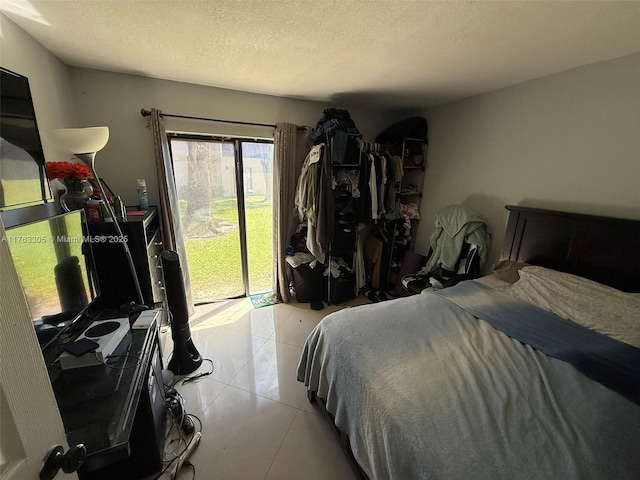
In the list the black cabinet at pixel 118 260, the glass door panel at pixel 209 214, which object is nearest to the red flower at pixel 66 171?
the black cabinet at pixel 118 260

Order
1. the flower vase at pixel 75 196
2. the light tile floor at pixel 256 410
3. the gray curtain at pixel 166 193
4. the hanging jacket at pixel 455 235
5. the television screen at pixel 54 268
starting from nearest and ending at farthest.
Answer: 1. the television screen at pixel 54 268
2. the light tile floor at pixel 256 410
3. the flower vase at pixel 75 196
4. the gray curtain at pixel 166 193
5. the hanging jacket at pixel 455 235

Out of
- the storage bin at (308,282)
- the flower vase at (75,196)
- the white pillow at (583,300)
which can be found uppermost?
the flower vase at (75,196)

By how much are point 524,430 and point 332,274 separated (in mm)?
2070

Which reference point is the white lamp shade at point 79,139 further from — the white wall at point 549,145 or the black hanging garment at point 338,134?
the white wall at point 549,145

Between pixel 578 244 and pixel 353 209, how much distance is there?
185 centimetres

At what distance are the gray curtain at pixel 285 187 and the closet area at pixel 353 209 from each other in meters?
0.10

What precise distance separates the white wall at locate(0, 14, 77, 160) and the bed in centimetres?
215

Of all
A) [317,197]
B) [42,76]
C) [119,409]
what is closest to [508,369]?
[119,409]

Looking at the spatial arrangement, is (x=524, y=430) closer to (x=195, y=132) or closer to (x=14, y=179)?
(x=14, y=179)

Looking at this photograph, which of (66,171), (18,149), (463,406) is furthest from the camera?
(66,171)

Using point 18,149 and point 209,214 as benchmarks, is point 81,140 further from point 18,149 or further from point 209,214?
point 209,214

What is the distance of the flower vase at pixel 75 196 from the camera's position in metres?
1.45

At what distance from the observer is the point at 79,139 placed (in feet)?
4.17

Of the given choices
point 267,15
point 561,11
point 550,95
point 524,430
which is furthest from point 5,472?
point 550,95
